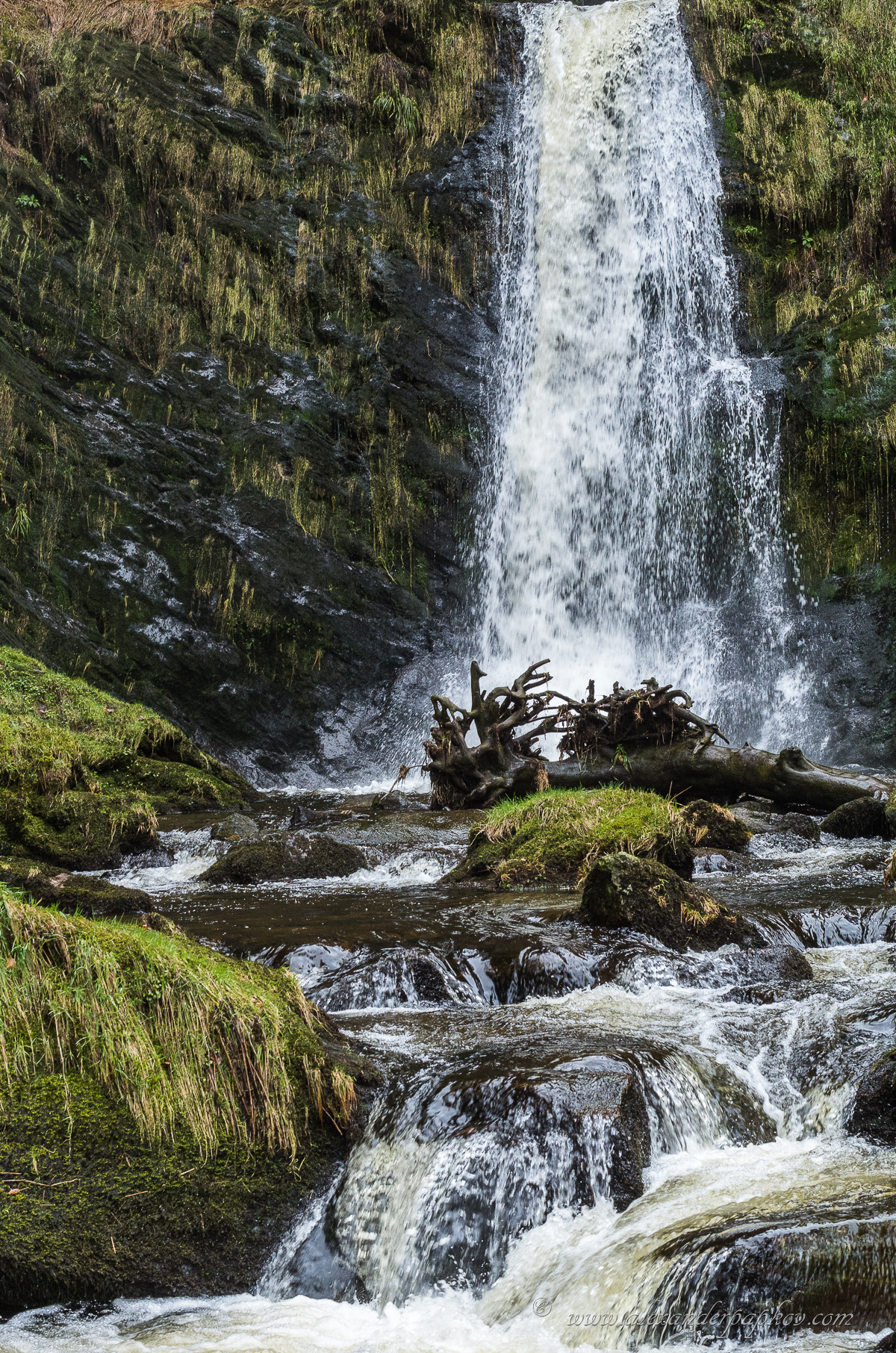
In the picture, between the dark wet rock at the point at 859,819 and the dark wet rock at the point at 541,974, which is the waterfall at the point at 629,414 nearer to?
the dark wet rock at the point at 859,819

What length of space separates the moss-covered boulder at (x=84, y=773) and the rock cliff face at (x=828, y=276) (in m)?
9.74

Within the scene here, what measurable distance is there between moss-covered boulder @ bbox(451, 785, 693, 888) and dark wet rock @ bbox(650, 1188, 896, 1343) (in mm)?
4177

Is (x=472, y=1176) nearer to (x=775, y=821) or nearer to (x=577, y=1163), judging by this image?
(x=577, y=1163)

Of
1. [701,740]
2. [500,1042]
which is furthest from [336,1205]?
[701,740]

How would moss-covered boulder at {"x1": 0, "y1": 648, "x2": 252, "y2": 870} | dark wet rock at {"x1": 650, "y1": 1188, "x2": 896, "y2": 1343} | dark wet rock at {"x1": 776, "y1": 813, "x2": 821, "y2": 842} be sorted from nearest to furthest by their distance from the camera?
dark wet rock at {"x1": 650, "y1": 1188, "x2": 896, "y2": 1343} < moss-covered boulder at {"x1": 0, "y1": 648, "x2": 252, "y2": 870} < dark wet rock at {"x1": 776, "y1": 813, "x2": 821, "y2": 842}

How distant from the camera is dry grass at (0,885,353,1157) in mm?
3299

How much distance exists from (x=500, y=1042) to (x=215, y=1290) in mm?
1540

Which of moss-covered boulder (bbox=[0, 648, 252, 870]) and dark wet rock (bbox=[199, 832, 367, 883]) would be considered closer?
dark wet rock (bbox=[199, 832, 367, 883])

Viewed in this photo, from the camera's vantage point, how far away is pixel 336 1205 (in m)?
3.48

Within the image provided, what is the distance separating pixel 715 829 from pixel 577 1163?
5377mm

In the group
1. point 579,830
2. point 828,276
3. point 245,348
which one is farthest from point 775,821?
point 828,276

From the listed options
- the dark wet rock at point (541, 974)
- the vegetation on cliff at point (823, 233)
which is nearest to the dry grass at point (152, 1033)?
the dark wet rock at point (541, 974)

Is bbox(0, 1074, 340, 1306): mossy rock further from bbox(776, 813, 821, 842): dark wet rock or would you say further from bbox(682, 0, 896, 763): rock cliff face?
bbox(682, 0, 896, 763): rock cliff face

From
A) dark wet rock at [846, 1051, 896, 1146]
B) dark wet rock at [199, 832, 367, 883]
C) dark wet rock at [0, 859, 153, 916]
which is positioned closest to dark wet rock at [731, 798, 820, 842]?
dark wet rock at [199, 832, 367, 883]
